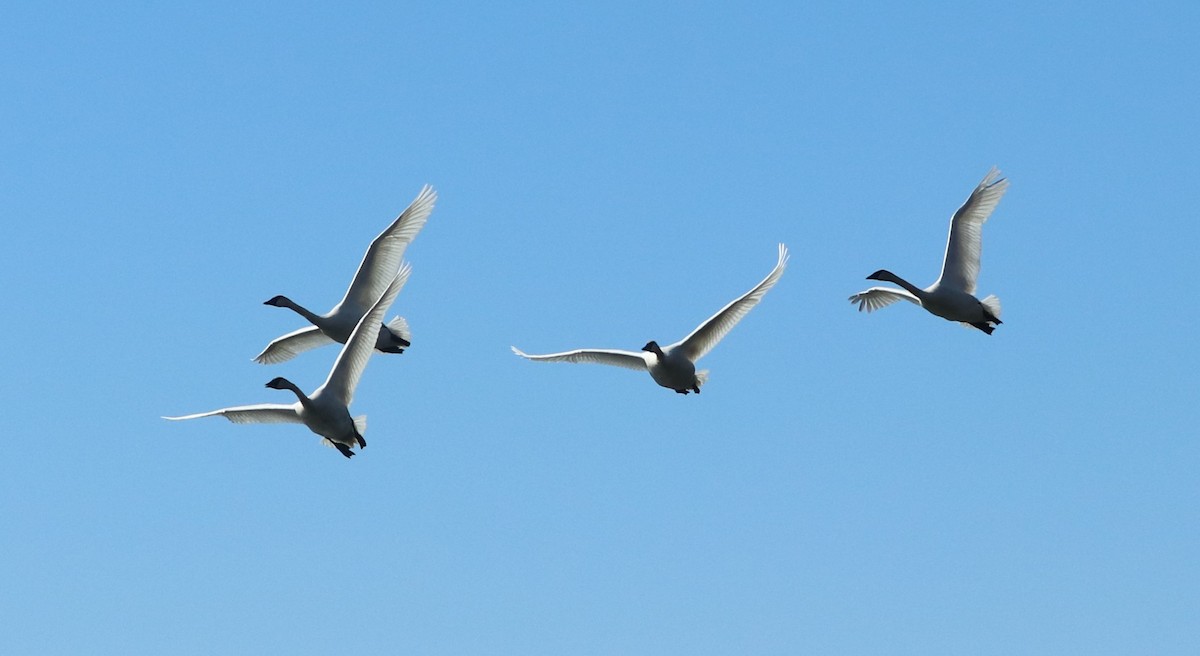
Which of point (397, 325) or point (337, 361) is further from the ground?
point (397, 325)

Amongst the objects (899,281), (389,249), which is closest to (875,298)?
(899,281)

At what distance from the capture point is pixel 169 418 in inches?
1314

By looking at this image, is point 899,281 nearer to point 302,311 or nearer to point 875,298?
point 875,298

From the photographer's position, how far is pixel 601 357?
36562mm

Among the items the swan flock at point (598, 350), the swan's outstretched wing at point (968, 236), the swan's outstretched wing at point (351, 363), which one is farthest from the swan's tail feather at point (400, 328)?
the swan's outstretched wing at point (968, 236)

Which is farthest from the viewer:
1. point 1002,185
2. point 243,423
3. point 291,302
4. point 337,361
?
point 291,302

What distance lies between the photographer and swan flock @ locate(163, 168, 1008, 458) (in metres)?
32.0

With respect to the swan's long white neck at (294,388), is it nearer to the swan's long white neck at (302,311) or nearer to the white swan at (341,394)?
the white swan at (341,394)

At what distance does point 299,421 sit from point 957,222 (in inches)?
575

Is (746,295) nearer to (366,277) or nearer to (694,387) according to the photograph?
(694,387)

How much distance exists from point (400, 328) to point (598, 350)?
4.89 meters

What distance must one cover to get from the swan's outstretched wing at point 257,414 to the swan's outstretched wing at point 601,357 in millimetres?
6313

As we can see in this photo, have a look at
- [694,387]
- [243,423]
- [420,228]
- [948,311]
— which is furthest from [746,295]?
[243,423]

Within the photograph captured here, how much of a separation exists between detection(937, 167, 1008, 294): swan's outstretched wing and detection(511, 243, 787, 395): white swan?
4.23 meters
